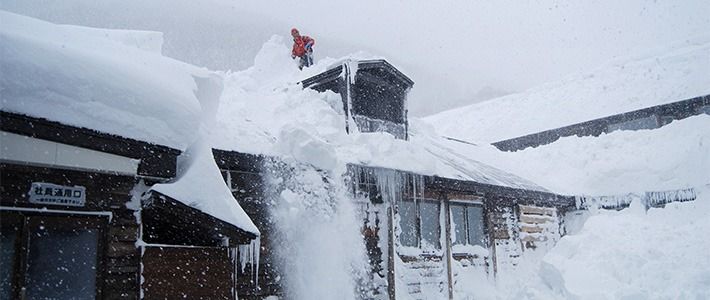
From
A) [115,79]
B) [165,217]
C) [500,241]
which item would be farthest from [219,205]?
[500,241]

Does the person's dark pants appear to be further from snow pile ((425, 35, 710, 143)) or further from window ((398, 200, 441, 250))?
snow pile ((425, 35, 710, 143))

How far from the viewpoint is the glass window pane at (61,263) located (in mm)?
4801

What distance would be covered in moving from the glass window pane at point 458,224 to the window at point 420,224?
1.82ft

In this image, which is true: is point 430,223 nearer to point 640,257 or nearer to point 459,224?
point 459,224

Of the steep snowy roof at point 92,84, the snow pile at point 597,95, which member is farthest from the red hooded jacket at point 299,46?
the snow pile at point 597,95

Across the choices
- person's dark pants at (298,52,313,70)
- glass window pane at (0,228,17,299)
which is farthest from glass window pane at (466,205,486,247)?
glass window pane at (0,228,17,299)

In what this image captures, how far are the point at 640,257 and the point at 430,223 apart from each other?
4.23 metres

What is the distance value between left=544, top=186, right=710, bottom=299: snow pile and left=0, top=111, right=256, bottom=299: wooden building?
7.05 meters

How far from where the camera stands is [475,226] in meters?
12.3

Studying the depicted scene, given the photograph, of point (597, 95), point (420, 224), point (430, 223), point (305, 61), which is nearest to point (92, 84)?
point (420, 224)

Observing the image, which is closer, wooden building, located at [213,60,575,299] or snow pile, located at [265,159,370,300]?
wooden building, located at [213,60,575,299]

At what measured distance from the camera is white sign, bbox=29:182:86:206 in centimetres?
486

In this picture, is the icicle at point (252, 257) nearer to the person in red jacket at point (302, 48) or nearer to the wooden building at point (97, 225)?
the wooden building at point (97, 225)

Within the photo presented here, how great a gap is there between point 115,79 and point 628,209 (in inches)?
551
